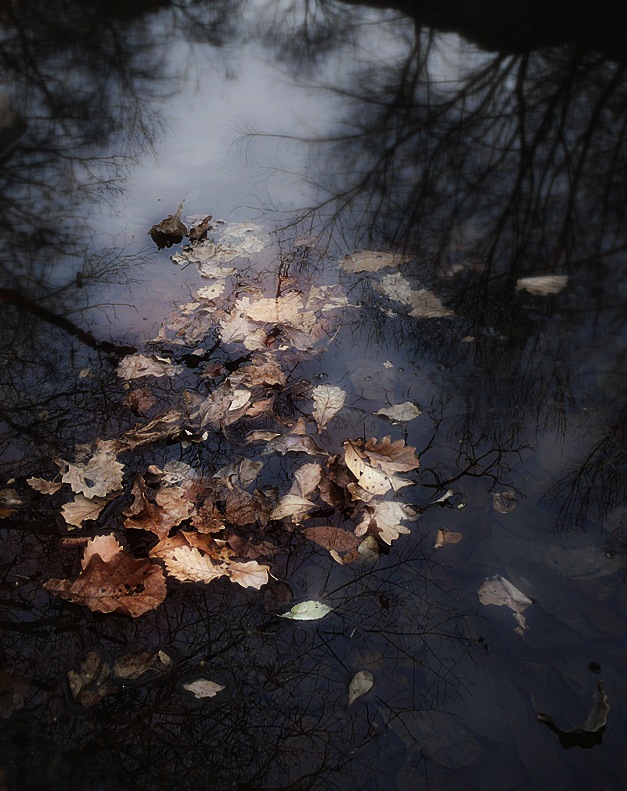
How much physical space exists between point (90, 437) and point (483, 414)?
1.83 metres

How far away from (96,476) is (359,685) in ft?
4.54

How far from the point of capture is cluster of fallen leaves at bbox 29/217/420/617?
89.4 inches

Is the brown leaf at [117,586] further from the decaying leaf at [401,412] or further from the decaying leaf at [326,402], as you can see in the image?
the decaying leaf at [401,412]

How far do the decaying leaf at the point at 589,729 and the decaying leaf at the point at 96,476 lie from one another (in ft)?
5.93

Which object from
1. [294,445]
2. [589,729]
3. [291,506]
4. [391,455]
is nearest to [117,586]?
[291,506]

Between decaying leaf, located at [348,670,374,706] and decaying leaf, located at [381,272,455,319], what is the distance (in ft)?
6.63

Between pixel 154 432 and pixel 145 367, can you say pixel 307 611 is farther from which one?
pixel 145 367

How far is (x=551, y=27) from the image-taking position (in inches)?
279

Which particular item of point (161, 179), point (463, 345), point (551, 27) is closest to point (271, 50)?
point (551, 27)

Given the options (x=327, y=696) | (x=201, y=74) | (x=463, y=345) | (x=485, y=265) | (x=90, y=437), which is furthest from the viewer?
(x=201, y=74)

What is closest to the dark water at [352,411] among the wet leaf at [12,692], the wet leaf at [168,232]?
the wet leaf at [12,692]

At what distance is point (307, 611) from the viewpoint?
7.02 ft

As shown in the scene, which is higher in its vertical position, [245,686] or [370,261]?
[370,261]

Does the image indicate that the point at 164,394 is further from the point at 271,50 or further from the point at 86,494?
the point at 271,50
